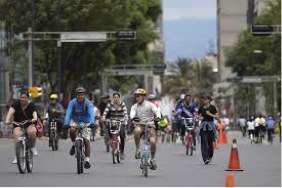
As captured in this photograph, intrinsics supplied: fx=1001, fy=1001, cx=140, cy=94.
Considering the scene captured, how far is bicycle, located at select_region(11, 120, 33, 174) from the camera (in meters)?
19.5

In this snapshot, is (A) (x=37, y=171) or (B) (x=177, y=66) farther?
(B) (x=177, y=66)

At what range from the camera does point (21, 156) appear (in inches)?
773

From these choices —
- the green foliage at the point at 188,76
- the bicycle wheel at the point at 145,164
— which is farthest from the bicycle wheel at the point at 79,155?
the green foliage at the point at 188,76

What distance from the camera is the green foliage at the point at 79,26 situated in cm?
5672

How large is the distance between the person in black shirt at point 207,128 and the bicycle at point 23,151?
5486 mm

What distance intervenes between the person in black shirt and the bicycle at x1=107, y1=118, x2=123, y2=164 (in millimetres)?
2020

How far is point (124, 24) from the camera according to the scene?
61.9m

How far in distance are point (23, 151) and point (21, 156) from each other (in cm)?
11

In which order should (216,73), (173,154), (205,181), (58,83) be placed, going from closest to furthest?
1. (205,181)
2. (173,154)
3. (58,83)
4. (216,73)

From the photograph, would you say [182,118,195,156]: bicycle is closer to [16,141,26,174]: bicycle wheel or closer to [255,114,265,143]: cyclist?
[16,141,26,174]: bicycle wheel

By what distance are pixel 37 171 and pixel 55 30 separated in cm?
3677

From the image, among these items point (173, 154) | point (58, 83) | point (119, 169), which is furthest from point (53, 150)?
point (58, 83)

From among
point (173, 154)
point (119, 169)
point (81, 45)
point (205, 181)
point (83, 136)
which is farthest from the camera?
point (81, 45)

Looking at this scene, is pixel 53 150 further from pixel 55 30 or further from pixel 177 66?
pixel 177 66
